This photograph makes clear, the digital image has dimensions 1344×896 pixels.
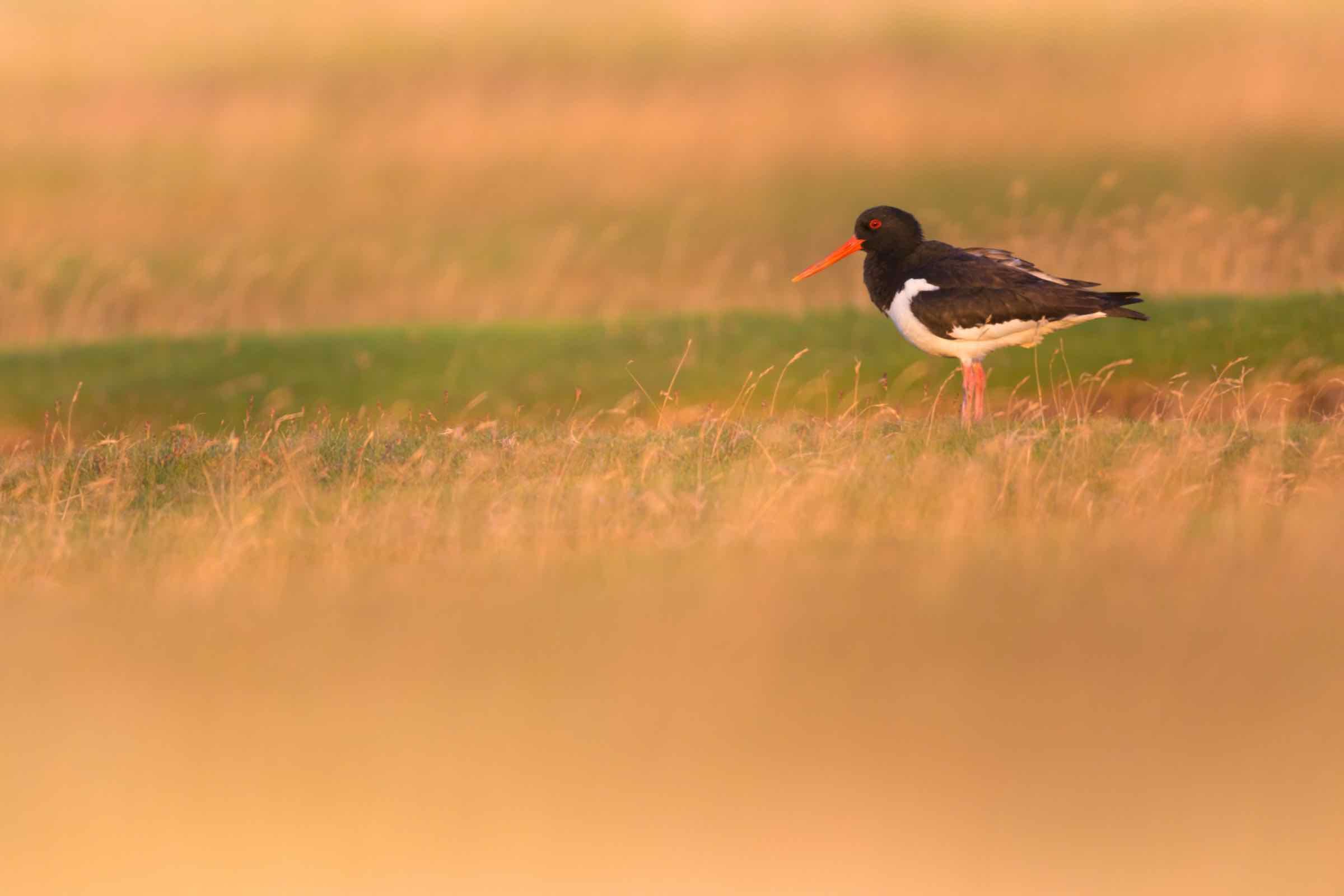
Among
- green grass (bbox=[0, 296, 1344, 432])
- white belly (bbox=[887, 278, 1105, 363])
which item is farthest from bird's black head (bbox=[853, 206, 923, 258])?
green grass (bbox=[0, 296, 1344, 432])

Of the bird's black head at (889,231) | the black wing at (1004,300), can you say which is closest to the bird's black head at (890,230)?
the bird's black head at (889,231)

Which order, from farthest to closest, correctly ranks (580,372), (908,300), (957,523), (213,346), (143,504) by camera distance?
(213,346)
(580,372)
(908,300)
(143,504)
(957,523)

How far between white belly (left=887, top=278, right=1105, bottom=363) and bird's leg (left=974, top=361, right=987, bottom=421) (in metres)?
0.33

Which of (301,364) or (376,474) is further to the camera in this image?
(301,364)

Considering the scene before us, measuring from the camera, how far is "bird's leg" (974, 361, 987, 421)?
40.9ft

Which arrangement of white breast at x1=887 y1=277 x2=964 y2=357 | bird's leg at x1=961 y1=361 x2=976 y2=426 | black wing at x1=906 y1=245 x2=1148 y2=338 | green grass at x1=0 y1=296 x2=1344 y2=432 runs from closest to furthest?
black wing at x1=906 y1=245 x2=1148 y2=338, white breast at x1=887 y1=277 x2=964 y2=357, bird's leg at x1=961 y1=361 x2=976 y2=426, green grass at x1=0 y1=296 x2=1344 y2=432

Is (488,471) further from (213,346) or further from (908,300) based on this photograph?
(213,346)

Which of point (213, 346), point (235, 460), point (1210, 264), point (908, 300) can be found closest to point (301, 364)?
point (213, 346)

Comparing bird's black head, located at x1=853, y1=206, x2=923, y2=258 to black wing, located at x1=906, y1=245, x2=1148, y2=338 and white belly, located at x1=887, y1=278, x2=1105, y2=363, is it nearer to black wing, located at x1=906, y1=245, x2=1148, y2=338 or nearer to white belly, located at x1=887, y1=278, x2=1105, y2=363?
white belly, located at x1=887, y1=278, x2=1105, y2=363

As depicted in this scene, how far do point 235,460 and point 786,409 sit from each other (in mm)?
5372

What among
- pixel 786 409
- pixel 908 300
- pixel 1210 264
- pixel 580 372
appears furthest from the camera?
pixel 1210 264

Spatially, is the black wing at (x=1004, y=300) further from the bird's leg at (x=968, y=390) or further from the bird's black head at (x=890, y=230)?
the bird's black head at (x=890, y=230)

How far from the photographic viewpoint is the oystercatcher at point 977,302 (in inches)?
457

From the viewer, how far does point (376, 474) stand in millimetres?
11023
